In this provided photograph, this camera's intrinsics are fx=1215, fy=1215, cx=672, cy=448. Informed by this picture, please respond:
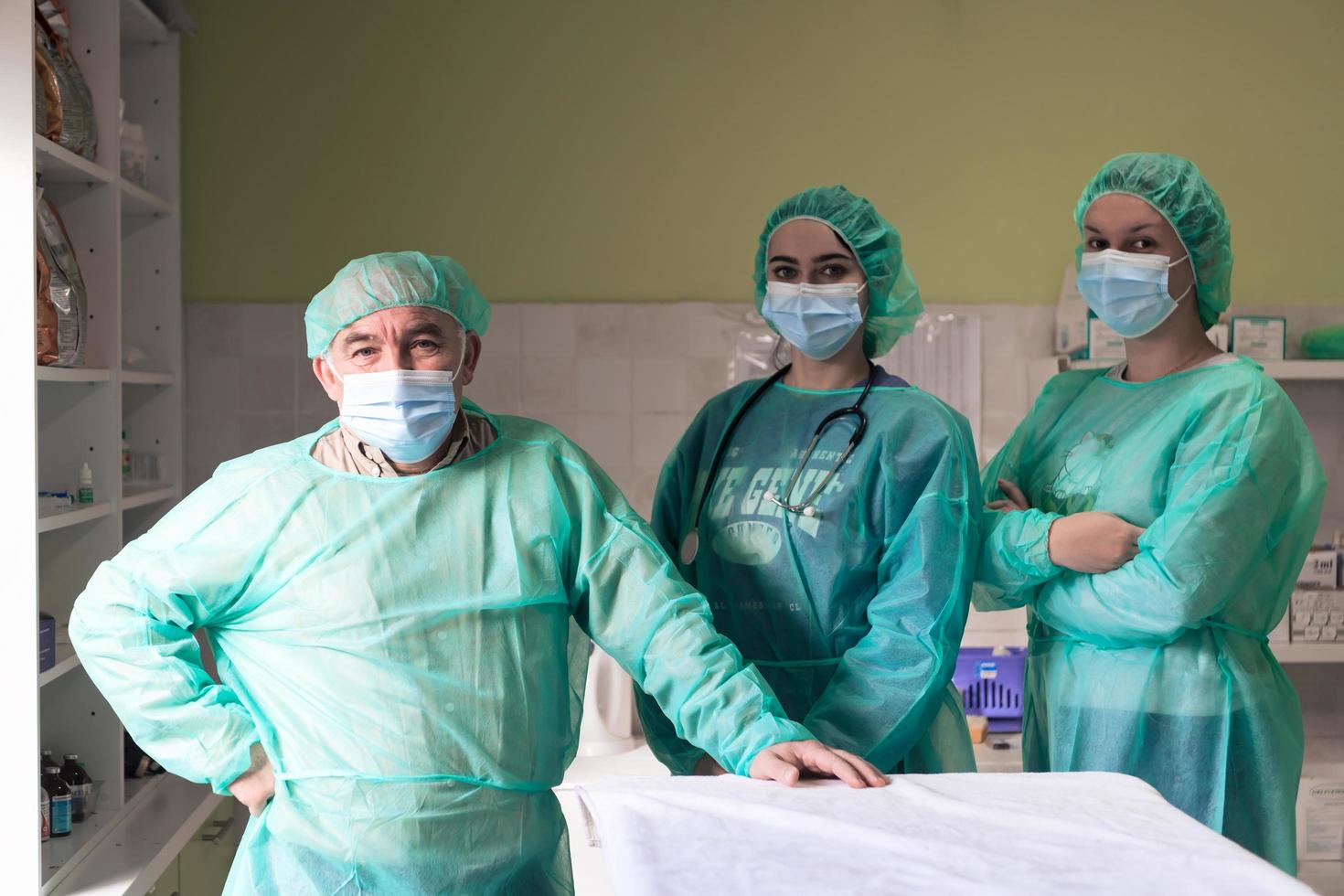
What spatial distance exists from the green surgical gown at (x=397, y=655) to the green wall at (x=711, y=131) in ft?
5.10

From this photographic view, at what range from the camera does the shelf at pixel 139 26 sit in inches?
100

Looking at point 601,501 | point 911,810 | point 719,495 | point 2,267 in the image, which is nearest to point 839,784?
point 911,810

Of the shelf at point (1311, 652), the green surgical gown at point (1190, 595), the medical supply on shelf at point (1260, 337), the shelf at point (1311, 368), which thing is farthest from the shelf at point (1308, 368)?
the green surgical gown at point (1190, 595)

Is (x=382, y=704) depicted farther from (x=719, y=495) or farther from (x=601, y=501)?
(x=719, y=495)

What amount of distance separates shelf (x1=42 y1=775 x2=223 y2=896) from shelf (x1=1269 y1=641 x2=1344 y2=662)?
2.36 m

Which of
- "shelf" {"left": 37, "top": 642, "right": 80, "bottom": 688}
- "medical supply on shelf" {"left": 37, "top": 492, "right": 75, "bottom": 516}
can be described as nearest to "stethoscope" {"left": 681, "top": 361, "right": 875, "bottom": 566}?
"shelf" {"left": 37, "top": 642, "right": 80, "bottom": 688}

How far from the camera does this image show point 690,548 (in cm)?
179

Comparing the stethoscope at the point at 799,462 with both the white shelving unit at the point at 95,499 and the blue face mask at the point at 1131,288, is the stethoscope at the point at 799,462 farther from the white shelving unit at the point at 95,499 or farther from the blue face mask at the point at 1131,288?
the white shelving unit at the point at 95,499

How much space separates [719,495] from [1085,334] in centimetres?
147

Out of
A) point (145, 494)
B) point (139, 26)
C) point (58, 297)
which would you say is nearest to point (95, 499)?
point (145, 494)

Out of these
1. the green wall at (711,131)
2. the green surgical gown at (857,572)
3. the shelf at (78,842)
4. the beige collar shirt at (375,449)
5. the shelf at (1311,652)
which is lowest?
the shelf at (78,842)

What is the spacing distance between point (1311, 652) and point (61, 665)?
8.44 feet

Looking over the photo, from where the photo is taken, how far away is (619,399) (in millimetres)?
2984

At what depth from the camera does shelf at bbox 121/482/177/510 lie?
2510 mm
